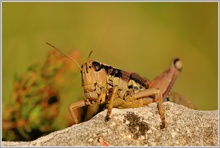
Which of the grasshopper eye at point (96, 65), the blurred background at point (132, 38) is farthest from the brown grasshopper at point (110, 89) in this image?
the blurred background at point (132, 38)

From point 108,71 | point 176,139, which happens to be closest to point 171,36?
point 108,71

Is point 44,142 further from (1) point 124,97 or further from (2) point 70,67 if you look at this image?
(2) point 70,67

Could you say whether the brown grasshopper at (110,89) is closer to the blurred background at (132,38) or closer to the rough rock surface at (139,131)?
the rough rock surface at (139,131)

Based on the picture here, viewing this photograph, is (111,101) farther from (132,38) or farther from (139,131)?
(132,38)

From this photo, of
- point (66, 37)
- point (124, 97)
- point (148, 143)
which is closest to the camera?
point (148, 143)

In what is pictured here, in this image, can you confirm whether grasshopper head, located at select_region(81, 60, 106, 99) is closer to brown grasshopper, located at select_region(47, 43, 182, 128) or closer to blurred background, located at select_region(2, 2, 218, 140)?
brown grasshopper, located at select_region(47, 43, 182, 128)
